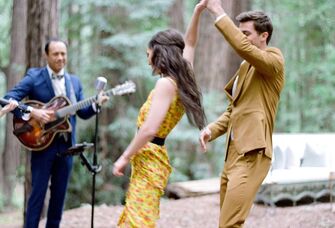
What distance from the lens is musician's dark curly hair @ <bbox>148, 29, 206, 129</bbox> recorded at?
11.7 feet

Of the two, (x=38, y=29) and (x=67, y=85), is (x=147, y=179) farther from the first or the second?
(x=38, y=29)

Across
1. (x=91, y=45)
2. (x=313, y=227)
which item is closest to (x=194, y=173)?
(x=91, y=45)

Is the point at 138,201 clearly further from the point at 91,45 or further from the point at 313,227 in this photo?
the point at 91,45

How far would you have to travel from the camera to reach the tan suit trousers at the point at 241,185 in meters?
3.54

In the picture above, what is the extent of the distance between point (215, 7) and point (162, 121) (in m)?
0.77

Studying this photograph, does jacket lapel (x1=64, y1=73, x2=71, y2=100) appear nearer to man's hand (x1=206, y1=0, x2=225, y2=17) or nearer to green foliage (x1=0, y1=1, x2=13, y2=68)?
man's hand (x1=206, y1=0, x2=225, y2=17)

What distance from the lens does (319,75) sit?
15125 mm

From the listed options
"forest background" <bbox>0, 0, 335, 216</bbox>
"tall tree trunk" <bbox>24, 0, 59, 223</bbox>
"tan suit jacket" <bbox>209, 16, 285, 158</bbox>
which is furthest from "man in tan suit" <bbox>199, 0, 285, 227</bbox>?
"forest background" <bbox>0, 0, 335, 216</bbox>

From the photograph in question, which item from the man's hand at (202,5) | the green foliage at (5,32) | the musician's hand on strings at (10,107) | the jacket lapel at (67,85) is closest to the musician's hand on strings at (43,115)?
the jacket lapel at (67,85)

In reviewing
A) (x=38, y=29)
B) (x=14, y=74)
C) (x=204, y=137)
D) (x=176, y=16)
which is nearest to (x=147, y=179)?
(x=204, y=137)

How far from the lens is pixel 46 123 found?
549 cm

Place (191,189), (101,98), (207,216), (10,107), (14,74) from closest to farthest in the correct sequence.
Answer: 1. (10,107)
2. (101,98)
3. (207,216)
4. (191,189)
5. (14,74)

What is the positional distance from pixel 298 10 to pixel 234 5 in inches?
170

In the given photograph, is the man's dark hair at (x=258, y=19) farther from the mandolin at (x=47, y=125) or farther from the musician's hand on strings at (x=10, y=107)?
the musician's hand on strings at (x=10, y=107)
